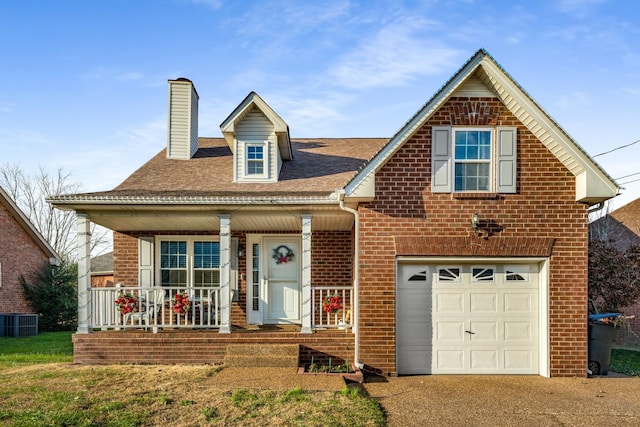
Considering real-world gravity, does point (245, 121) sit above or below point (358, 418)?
above

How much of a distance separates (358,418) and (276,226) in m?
6.46

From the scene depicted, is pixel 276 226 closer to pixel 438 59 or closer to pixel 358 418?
pixel 438 59

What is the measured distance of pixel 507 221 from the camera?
945cm

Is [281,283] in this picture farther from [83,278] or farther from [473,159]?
[473,159]

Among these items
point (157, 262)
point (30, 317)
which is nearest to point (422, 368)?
point (157, 262)

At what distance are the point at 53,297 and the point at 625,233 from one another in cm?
2204

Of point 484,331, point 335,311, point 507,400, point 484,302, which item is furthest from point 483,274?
point 335,311

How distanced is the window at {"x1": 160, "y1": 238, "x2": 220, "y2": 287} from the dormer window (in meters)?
2.05

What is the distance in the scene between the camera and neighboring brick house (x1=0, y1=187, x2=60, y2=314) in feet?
64.1

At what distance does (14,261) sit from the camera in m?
20.3

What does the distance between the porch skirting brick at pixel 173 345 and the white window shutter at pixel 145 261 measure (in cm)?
263

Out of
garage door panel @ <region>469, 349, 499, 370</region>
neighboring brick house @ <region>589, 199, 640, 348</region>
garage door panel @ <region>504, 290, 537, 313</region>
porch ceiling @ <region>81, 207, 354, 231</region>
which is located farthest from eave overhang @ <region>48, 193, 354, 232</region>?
neighboring brick house @ <region>589, 199, 640, 348</region>

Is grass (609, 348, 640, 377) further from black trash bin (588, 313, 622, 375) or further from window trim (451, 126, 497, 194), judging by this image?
window trim (451, 126, 497, 194)

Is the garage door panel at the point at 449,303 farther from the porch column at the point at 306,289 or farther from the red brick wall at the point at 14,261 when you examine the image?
the red brick wall at the point at 14,261
